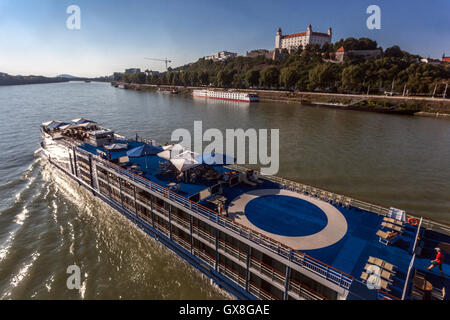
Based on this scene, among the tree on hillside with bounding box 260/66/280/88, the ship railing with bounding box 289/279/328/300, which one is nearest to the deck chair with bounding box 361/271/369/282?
the ship railing with bounding box 289/279/328/300

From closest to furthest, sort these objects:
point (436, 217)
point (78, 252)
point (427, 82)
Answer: point (78, 252) < point (436, 217) < point (427, 82)

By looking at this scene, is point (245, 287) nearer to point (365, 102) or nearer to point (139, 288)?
point (139, 288)

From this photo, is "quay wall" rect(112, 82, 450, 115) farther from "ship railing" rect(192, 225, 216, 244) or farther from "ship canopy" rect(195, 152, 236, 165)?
"ship railing" rect(192, 225, 216, 244)

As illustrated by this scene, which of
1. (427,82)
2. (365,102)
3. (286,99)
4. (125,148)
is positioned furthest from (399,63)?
(125,148)

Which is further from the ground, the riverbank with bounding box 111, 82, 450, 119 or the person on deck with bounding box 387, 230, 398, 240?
the riverbank with bounding box 111, 82, 450, 119

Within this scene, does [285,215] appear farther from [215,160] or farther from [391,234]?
[215,160]
